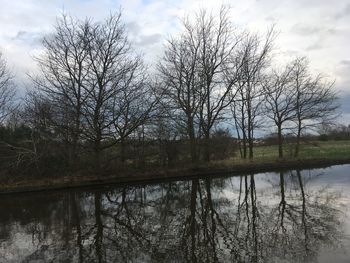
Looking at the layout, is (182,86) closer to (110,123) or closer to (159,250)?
A: (110,123)

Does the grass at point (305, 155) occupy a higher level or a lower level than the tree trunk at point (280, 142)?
lower

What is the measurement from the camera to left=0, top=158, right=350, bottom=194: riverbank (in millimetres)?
24828

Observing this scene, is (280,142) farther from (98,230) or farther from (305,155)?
(98,230)

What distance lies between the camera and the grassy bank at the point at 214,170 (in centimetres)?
2512

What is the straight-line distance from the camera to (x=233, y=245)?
10.2 meters

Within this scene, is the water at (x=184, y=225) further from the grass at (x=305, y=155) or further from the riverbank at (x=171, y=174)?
the grass at (x=305, y=155)

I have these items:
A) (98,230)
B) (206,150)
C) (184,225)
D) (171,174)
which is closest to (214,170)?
(206,150)

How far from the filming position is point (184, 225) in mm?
13031

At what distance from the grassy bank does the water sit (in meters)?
2.32

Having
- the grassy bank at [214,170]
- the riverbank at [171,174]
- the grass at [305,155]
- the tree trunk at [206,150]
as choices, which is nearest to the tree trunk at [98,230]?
the riverbank at [171,174]

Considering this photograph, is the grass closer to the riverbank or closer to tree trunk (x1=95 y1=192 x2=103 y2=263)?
the riverbank

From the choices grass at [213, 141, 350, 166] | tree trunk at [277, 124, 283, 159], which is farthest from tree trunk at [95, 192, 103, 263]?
tree trunk at [277, 124, 283, 159]

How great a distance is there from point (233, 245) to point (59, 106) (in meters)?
20.1

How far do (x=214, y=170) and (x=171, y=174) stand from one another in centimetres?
352
